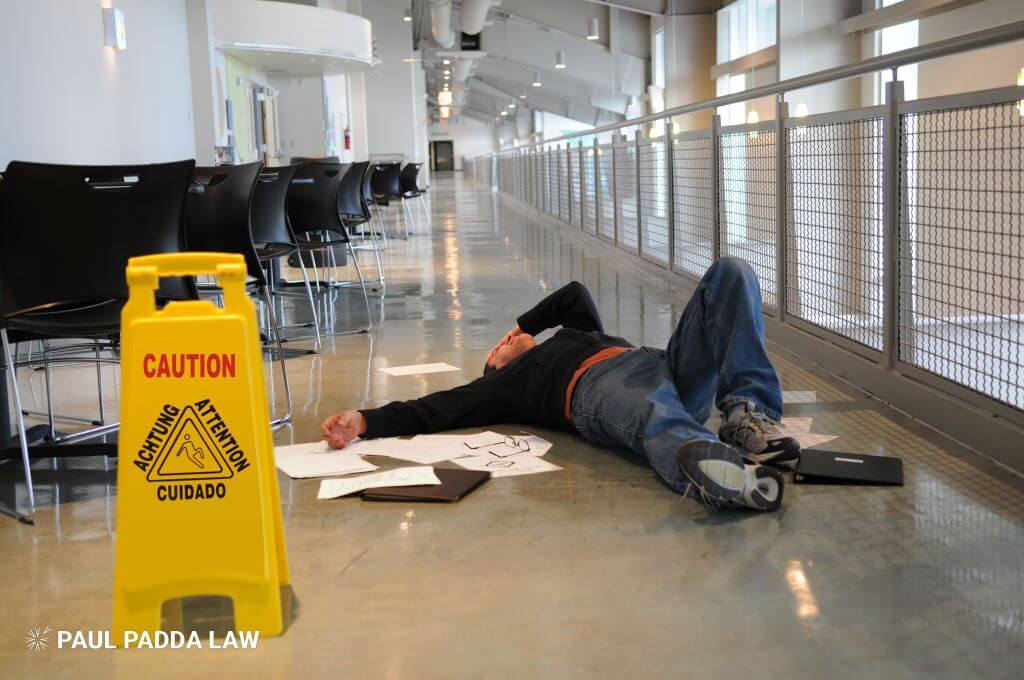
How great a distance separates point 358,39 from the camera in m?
13.7

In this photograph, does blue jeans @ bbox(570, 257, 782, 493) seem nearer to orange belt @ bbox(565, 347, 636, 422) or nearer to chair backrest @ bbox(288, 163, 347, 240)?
orange belt @ bbox(565, 347, 636, 422)

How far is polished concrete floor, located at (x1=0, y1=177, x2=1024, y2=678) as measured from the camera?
165 cm

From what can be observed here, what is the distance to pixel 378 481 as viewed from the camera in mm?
2553

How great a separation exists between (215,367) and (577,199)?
9.12 meters

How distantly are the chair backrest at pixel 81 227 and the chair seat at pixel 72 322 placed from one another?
27mm

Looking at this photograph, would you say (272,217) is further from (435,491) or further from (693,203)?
(435,491)

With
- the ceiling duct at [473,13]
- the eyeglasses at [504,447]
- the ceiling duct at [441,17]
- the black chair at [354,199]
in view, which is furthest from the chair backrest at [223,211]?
the ceiling duct at [441,17]

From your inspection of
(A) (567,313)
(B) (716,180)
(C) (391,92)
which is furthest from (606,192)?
(C) (391,92)

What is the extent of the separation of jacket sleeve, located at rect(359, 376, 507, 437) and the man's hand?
0.05m

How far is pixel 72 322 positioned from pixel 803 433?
78.9 inches

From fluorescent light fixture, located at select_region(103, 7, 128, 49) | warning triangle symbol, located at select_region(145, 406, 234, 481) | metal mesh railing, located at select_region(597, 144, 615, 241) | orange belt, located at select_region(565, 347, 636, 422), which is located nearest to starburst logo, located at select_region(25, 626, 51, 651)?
warning triangle symbol, located at select_region(145, 406, 234, 481)

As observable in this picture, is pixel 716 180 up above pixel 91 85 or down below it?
below

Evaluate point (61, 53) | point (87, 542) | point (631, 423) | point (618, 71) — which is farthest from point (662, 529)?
point (618, 71)

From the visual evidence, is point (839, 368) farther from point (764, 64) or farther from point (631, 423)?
point (764, 64)
